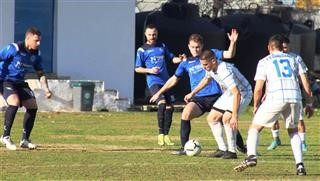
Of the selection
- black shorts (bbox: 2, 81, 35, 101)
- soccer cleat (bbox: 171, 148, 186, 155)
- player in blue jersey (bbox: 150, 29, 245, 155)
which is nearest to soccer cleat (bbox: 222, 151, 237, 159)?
soccer cleat (bbox: 171, 148, 186, 155)

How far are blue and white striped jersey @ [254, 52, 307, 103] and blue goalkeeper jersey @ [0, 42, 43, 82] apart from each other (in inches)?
189

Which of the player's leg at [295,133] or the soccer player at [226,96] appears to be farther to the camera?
the soccer player at [226,96]

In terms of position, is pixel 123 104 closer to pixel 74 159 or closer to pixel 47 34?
pixel 47 34

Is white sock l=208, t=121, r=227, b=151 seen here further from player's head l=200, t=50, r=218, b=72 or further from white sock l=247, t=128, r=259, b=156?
white sock l=247, t=128, r=259, b=156

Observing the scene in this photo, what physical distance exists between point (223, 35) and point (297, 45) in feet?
18.9

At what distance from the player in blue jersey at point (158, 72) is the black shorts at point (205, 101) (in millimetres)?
1417

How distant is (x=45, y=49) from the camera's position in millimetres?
29203

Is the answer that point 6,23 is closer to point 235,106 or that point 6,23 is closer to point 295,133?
point 235,106

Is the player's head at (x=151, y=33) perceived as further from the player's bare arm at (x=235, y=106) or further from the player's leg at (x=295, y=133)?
the player's leg at (x=295, y=133)

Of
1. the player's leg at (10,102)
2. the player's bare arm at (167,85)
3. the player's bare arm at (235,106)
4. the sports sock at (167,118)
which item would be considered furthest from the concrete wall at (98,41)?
the player's bare arm at (235,106)

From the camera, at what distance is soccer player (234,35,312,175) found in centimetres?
1173

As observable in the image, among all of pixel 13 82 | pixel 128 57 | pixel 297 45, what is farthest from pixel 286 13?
pixel 13 82

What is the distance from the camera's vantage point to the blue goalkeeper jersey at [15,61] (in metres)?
15.1

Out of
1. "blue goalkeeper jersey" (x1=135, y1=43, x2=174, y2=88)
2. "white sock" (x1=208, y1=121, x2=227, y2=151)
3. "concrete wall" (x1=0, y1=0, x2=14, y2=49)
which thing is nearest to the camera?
"white sock" (x1=208, y1=121, x2=227, y2=151)
